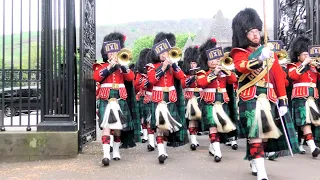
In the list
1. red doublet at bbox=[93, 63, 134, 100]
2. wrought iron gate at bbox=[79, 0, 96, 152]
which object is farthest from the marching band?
wrought iron gate at bbox=[79, 0, 96, 152]

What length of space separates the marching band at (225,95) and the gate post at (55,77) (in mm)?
522

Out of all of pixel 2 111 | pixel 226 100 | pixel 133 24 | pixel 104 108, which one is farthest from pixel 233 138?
pixel 133 24

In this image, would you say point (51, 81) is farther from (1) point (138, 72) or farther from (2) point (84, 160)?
(1) point (138, 72)

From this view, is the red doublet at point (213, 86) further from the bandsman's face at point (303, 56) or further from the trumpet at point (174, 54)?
the bandsman's face at point (303, 56)

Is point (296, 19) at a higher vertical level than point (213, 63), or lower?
higher

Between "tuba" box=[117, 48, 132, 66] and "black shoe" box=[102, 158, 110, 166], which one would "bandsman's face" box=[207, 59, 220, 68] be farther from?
"black shoe" box=[102, 158, 110, 166]

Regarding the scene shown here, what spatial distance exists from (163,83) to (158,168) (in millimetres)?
1401

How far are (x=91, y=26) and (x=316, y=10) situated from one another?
4421 mm

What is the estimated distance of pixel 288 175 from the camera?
17.4ft

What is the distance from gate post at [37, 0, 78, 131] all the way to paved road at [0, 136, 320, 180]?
75cm

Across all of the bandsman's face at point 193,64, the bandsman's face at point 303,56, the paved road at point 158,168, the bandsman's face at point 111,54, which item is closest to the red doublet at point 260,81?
the paved road at point 158,168

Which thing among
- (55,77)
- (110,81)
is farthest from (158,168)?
(55,77)

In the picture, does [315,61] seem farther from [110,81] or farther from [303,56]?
[110,81]

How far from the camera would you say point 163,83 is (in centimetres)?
646
